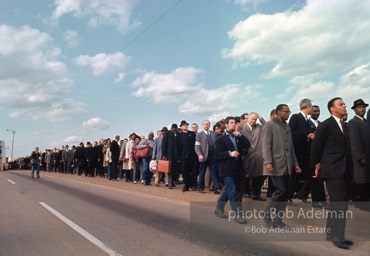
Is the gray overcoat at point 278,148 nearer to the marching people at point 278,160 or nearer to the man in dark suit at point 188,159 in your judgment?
the marching people at point 278,160

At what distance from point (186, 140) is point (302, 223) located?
5783 millimetres

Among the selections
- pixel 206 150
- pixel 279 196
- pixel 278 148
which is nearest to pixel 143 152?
pixel 206 150

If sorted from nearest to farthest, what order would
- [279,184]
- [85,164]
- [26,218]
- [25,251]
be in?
[25,251]
[279,184]
[26,218]
[85,164]

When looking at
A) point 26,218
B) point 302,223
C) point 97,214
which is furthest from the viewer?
point 97,214

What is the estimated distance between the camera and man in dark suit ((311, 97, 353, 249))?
550 cm

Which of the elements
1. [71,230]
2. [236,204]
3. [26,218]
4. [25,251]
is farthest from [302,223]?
[26,218]

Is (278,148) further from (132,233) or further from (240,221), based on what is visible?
(132,233)

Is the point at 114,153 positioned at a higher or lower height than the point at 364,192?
higher

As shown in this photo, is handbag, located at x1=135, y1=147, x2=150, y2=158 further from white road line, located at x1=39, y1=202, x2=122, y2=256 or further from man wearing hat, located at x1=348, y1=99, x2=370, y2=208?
man wearing hat, located at x1=348, y1=99, x2=370, y2=208

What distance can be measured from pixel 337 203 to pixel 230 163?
7.99 feet

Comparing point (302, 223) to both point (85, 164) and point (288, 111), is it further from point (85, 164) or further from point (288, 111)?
point (85, 164)

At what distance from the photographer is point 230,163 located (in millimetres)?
7559

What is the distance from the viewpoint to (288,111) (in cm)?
691

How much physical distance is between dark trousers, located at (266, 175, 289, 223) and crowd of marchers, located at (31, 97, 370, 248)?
2 centimetres
